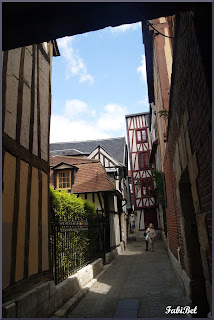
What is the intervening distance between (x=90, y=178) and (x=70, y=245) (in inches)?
246

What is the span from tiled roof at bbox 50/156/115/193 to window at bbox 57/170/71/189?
1.54ft

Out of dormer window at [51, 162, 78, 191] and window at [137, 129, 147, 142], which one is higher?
window at [137, 129, 147, 142]

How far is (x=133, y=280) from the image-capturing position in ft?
22.4

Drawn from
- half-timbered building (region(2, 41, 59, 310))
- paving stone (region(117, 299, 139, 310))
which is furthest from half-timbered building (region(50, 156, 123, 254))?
half-timbered building (region(2, 41, 59, 310))

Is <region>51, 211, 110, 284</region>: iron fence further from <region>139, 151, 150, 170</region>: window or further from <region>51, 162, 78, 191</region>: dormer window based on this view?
<region>139, 151, 150, 170</region>: window

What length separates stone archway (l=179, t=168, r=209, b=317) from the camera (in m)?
3.85

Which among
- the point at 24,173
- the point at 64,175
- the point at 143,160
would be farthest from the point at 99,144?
the point at 24,173

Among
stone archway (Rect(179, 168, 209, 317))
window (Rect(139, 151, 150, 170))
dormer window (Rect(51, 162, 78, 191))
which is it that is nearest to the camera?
stone archway (Rect(179, 168, 209, 317))

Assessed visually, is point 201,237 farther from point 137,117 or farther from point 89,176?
point 137,117

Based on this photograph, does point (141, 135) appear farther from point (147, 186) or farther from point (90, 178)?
point (90, 178)

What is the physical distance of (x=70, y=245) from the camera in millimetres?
6012

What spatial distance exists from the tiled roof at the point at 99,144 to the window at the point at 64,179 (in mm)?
8586

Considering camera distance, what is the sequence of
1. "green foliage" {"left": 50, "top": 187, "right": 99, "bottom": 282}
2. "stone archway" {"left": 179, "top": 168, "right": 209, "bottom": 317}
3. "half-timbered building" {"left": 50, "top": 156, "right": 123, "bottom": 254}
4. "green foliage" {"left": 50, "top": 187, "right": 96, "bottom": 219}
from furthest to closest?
"half-timbered building" {"left": 50, "top": 156, "right": 123, "bottom": 254}, "green foliage" {"left": 50, "top": 187, "right": 96, "bottom": 219}, "green foliage" {"left": 50, "top": 187, "right": 99, "bottom": 282}, "stone archway" {"left": 179, "top": 168, "right": 209, "bottom": 317}

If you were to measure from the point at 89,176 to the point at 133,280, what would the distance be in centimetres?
623
